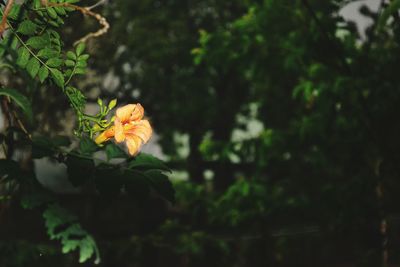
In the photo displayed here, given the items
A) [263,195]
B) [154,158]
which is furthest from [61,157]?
[263,195]

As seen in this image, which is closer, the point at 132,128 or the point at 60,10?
the point at 60,10

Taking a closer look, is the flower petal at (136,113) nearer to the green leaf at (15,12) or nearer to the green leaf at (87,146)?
the green leaf at (87,146)

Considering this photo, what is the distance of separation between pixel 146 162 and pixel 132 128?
154 millimetres

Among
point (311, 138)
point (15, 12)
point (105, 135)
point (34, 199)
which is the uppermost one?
point (311, 138)

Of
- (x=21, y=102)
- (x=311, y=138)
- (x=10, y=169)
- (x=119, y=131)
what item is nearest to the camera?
(x=21, y=102)

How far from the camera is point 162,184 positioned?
1177mm

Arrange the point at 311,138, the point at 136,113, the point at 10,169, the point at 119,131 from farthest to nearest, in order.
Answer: the point at 311,138 → the point at 136,113 → the point at 119,131 → the point at 10,169

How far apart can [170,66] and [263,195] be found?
1039 cm

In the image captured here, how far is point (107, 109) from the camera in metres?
1.29

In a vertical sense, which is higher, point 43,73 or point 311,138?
point 311,138

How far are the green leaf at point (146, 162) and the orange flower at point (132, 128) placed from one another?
0.08 feet

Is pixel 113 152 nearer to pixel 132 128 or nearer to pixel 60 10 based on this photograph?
pixel 132 128

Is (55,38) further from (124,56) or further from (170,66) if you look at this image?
(170,66)

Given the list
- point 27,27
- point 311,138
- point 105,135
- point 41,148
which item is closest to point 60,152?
point 41,148
